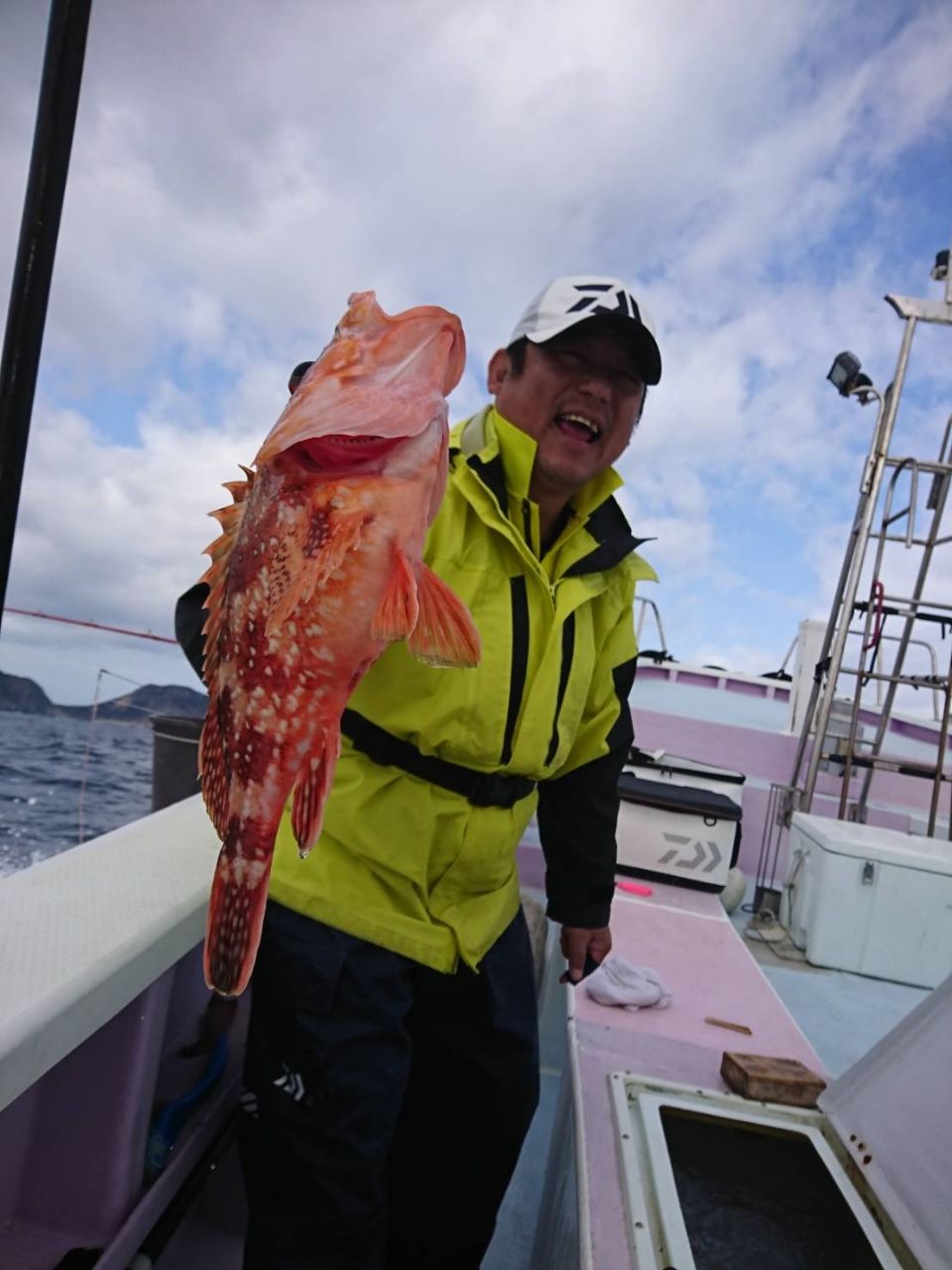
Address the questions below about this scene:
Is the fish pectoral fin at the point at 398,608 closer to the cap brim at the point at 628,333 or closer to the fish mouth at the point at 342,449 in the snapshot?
the fish mouth at the point at 342,449

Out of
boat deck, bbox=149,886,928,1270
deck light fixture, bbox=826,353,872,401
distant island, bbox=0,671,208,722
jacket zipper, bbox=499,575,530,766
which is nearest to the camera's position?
jacket zipper, bbox=499,575,530,766

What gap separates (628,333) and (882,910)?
3.99 m

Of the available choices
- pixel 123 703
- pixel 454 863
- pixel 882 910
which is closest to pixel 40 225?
pixel 454 863

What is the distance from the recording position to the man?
1.68 meters

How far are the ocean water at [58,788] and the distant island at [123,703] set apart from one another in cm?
18

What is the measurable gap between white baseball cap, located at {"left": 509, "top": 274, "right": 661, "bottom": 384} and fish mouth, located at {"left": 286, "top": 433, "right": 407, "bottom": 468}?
1.13 meters

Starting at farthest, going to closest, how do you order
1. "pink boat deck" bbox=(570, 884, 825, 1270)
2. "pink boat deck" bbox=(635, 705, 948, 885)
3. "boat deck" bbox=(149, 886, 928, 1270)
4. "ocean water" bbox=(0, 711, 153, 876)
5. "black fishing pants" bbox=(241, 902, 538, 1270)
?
"pink boat deck" bbox=(635, 705, 948, 885) < "ocean water" bbox=(0, 711, 153, 876) < "boat deck" bbox=(149, 886, 928, 1270) < "black fishing pants" bbox=(241, 902, 538, 1270) < "pink boat deck" bbox=(570, 884, 825, 1270)

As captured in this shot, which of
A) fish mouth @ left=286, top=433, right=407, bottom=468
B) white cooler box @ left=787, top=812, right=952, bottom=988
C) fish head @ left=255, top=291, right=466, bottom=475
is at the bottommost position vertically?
white cooler box @ left=787, top=812, right=952, bottom=988

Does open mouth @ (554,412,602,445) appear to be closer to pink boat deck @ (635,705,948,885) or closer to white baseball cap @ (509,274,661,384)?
white baseball cap @ (509,274,661,384)

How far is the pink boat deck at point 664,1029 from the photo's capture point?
1.55 meters

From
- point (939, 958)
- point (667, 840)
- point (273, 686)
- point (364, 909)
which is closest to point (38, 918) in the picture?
point (364, 909)

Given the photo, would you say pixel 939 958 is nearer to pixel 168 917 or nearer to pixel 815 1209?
pixel 815 1209

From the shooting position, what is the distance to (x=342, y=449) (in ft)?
3.05

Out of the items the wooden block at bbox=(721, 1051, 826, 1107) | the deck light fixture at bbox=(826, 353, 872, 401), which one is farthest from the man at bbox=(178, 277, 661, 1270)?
the deck light fixture at bbox=(826, 353, 872, 401)
